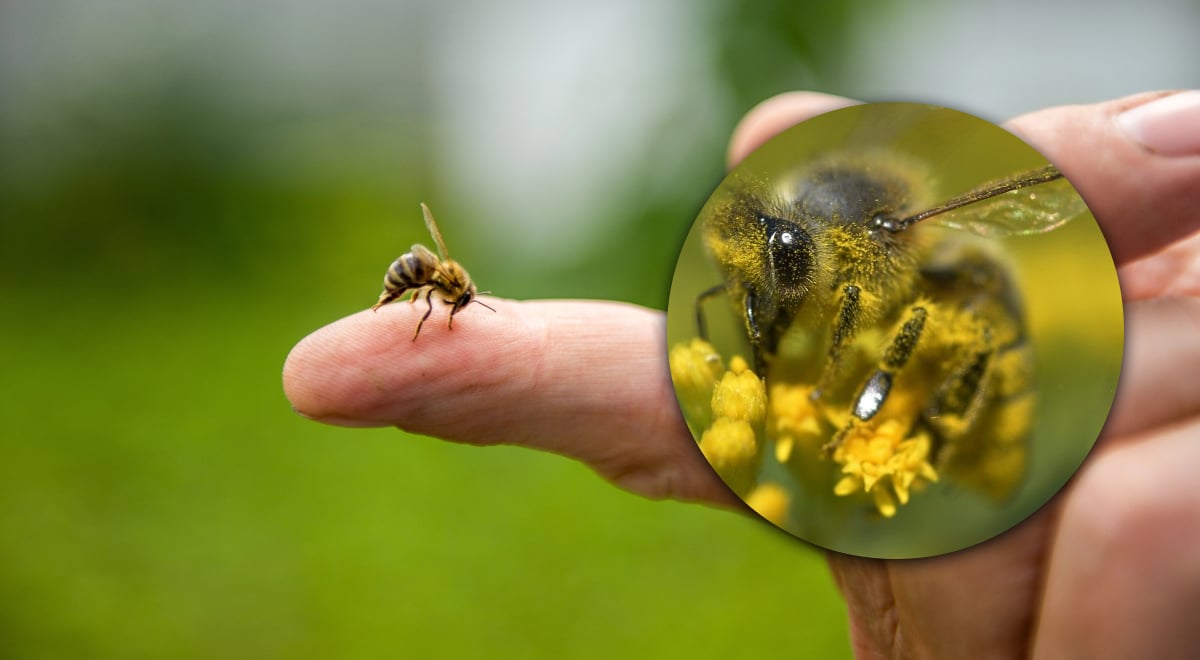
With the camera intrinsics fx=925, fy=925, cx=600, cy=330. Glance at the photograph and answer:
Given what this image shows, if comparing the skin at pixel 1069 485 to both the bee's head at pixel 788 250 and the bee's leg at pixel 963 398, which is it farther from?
the bee's head at pixel 788 250

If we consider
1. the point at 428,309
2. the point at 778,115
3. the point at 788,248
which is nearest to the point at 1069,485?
the point at 788,248

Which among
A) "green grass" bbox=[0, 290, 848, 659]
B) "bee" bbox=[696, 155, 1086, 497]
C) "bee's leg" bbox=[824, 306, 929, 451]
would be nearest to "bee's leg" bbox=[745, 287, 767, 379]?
"bee" bbox=[696, 155, 1086, 497]

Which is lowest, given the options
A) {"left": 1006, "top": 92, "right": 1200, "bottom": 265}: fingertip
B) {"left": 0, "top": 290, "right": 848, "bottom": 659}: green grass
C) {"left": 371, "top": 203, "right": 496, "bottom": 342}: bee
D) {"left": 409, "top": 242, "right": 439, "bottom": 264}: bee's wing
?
{"left": 0, "top": 290, "right": 848, "bottom": 659}: green grass

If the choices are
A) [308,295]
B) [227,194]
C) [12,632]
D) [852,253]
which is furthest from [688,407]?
[227,194]

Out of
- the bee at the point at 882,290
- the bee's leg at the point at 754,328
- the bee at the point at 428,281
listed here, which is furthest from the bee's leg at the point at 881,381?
the bee at the point at 428,281

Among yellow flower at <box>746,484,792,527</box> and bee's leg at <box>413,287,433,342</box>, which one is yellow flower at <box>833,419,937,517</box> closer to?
yellow flower at <box>746,484,792,527</box>

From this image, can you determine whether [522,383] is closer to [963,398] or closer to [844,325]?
[844,325]

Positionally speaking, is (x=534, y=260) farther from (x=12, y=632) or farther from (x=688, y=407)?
(x=688, y=407)
